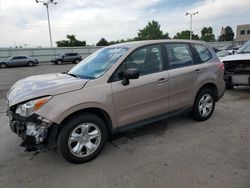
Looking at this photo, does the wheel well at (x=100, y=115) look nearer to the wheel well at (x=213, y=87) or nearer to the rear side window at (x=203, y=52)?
the wheel well at (x=213, y=87)

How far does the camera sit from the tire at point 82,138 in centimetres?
312

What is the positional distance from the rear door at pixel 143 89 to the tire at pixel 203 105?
0.93 meters

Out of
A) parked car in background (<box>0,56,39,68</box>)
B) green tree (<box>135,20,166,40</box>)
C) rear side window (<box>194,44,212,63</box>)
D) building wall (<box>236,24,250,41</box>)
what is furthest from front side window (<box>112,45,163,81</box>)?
building wall (<box>236,24,250,41</box>)

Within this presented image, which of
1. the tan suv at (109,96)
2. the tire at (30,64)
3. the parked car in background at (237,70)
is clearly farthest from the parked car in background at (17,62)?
the tan suv at (109,96)

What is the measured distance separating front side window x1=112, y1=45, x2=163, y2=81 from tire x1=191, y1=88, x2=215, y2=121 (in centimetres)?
126

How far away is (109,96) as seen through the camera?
11.1ft

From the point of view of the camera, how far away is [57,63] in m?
30.3

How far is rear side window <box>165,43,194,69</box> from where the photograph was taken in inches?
165

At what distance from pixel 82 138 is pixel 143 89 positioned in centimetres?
123

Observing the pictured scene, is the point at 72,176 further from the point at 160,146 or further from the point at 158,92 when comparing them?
the point at 158,92

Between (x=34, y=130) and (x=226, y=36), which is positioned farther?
(x=226, y=36)

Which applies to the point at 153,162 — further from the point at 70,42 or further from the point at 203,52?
the point at 70,42

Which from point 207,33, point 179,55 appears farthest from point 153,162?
point 207,33

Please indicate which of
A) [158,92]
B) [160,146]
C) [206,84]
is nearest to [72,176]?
[160,146]
